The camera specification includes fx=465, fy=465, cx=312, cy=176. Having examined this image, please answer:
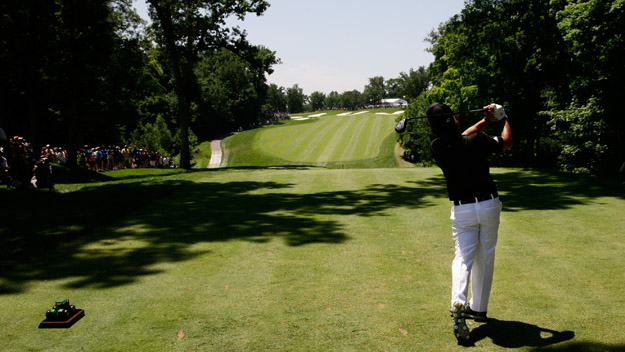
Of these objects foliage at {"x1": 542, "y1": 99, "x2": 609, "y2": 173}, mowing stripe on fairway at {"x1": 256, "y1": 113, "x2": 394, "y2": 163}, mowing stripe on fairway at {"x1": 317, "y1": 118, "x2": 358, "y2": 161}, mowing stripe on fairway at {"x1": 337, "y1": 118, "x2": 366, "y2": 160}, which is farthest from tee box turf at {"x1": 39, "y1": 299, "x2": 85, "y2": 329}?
mowing stripe on fairway at {"x1": 337, "y1": 118, "x2": 366, "y2": 160}

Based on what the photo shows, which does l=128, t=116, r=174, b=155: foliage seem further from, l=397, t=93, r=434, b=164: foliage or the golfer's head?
the golfer's head

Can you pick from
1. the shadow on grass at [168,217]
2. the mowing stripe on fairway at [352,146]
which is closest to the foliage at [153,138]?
the mowing stripe on fairway at [352,146]

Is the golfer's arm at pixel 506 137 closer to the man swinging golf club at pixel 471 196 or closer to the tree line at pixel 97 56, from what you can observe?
the man swinging golf club at pixel 471 196

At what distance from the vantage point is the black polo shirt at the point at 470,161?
5082 millimetres

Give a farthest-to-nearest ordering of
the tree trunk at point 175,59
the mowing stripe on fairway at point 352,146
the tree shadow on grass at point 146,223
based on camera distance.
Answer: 1. the mowing stripe on fairway at point 352,146
2. the tree trunk at point 175,59
3. the tree shadow on grass at point 146,223

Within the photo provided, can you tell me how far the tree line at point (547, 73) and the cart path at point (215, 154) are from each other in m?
34.9

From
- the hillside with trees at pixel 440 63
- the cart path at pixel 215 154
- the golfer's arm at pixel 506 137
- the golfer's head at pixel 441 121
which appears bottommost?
the cart path at pixel 215 154

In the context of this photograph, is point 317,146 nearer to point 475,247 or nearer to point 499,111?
point 475,247

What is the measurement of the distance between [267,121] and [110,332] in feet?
428

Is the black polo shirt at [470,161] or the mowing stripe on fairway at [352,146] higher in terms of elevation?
the black polo shirt at [470,161]

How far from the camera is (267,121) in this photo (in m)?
134

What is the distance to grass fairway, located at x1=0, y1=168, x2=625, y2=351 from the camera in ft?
16.5

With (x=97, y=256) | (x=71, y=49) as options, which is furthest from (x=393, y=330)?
(x=71, y=49)

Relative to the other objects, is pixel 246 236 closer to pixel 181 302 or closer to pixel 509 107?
pixel 181 302
